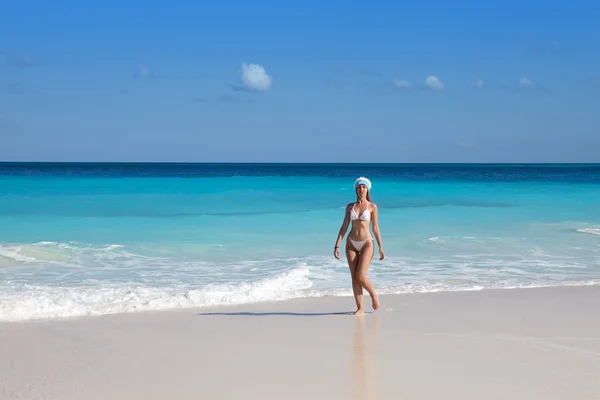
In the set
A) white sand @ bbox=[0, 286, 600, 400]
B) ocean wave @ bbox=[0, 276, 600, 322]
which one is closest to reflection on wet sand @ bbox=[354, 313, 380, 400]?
white sand @ bbox=[0, 286, 600, 400]

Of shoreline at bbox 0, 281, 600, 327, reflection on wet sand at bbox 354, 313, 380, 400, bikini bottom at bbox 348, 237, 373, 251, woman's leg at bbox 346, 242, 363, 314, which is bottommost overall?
shoreline at bbox 0, 281, 600, 327

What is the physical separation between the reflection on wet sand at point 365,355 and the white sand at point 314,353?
0.01 meters

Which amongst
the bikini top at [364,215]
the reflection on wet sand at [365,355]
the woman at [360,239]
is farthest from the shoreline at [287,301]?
the bikini top at [364,215]

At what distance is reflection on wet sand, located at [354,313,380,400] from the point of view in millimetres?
4539

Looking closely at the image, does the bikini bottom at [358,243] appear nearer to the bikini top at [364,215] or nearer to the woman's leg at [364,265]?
the woman's leg at [364,265]

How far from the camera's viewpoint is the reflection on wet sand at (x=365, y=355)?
4.54m

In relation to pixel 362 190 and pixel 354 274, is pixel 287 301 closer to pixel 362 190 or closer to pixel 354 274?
pixel 354 274

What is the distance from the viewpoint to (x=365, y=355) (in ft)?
17.8

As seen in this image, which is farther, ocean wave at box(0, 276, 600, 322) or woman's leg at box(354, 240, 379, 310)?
ocean wave at box(0, 276, 600, 322)

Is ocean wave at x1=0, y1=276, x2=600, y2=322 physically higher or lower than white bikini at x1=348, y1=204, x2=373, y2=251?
lower

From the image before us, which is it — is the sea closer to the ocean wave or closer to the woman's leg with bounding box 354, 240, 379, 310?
the ocean wave

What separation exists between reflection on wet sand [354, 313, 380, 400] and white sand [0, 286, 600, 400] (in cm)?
1

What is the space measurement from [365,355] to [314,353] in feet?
1.30

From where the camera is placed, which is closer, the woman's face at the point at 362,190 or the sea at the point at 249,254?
the woman's face at the point at 362,190
